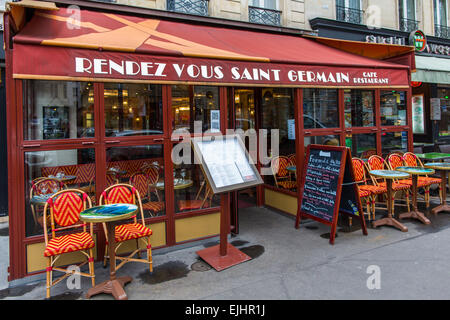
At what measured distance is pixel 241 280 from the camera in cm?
389

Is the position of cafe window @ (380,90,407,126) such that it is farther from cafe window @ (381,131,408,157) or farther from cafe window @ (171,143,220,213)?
cafe window @ (171,143,220,213)

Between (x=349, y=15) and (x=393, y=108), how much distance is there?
370 centimetres

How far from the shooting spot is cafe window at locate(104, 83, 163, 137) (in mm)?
4715

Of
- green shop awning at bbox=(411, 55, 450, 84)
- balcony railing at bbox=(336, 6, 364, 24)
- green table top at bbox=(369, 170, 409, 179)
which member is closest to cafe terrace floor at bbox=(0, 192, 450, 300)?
green table top at bbox=(369, 170, 409, 179)

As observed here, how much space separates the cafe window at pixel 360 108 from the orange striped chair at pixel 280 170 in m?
1.61

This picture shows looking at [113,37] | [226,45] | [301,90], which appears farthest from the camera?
[301,90]

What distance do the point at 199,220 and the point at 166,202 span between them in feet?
2.12

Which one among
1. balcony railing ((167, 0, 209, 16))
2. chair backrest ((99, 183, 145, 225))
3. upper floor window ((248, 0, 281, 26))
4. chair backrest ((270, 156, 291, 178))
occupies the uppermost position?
upper floor window ((248, 0, 281, 26))

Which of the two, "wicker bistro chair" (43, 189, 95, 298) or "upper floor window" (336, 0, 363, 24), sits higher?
"upper floor window" (336, 0, 363, 24)

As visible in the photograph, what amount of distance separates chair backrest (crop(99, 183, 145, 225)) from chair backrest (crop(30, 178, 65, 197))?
3.35ft

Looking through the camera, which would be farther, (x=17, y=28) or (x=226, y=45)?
(x=226, y=45)
